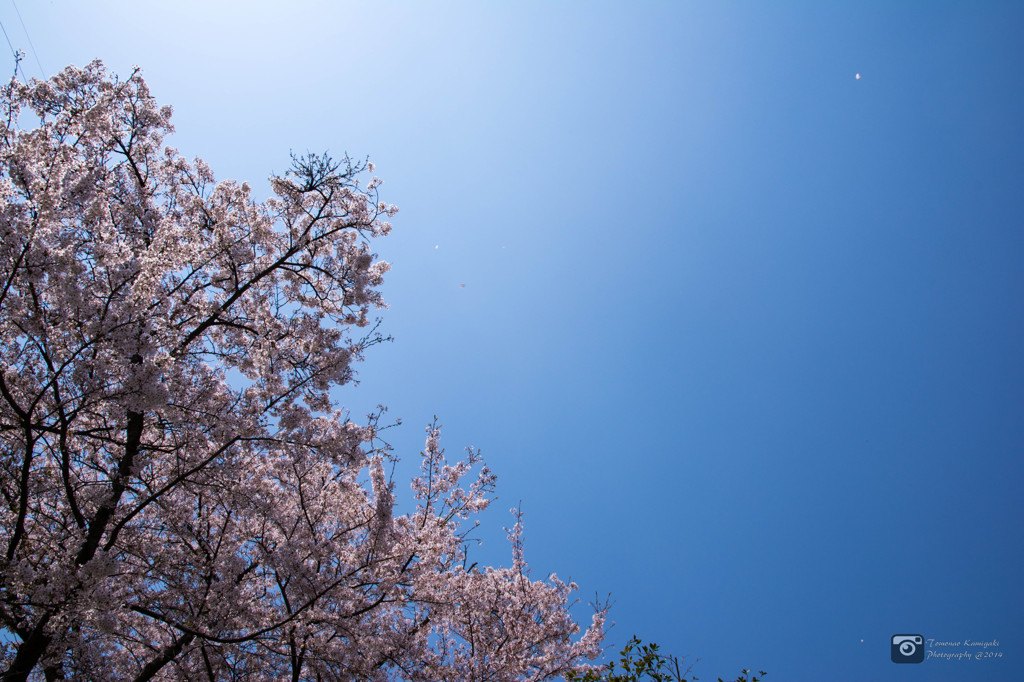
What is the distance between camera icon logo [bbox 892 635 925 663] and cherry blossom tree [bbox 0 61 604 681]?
32.5 m

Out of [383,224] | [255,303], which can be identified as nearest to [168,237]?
[255,303]

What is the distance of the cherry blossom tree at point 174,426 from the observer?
6.03 m

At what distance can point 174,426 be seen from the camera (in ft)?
24.0

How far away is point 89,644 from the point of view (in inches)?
285

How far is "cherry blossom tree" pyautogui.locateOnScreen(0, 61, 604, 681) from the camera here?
6.03 m

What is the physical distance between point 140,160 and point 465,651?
1264 cm

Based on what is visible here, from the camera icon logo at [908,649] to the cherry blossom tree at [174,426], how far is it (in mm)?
32506

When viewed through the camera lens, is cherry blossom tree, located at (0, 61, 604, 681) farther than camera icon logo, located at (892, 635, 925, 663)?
No

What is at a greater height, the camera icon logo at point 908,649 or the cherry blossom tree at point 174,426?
the camera icon logo at point 908,649

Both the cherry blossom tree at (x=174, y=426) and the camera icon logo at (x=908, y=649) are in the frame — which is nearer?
the cherry blossom tree at (x=174, y=426)

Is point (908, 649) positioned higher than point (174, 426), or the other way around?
point (908, 649)

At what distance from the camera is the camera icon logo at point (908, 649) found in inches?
1137

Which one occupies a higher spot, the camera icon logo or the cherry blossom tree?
the camera icon logo

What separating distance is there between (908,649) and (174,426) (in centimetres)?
3900
